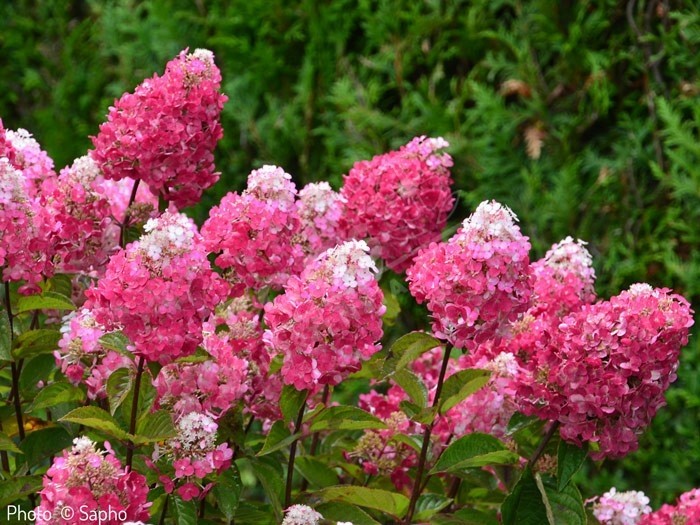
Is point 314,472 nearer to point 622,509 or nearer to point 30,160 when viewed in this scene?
point 622,509

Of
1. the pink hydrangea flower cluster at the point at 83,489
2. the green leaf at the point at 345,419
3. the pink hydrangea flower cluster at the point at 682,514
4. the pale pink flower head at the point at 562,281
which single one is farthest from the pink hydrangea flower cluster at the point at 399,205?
the pink hydrangea flower cluster at the point at 83,489

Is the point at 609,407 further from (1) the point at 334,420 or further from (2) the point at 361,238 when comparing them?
(2) the point at 361,238

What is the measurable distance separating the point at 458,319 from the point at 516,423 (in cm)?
28

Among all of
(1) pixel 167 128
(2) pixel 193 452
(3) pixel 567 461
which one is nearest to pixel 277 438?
(2) pixel 193 452

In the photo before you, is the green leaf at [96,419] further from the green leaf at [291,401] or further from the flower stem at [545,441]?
the flower stem at [545,441]

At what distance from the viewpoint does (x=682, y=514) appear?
1.96 meters

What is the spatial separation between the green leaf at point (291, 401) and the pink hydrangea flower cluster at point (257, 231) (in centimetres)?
20

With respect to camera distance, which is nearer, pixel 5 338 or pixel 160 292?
pixel 160 292

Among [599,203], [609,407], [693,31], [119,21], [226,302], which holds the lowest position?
[609,407]

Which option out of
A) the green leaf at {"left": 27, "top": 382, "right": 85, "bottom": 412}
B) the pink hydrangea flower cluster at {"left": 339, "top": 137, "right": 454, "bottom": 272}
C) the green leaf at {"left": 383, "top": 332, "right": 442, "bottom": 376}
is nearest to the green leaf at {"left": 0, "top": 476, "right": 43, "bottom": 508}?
the green leaf at {"left": 27, "top": 382, "right": 85, "bottom": 412}

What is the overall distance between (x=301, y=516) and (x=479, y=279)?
442mm

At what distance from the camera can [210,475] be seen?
5.76 feet

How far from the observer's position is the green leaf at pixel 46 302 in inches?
72.8

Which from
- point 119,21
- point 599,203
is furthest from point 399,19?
point 119,21
